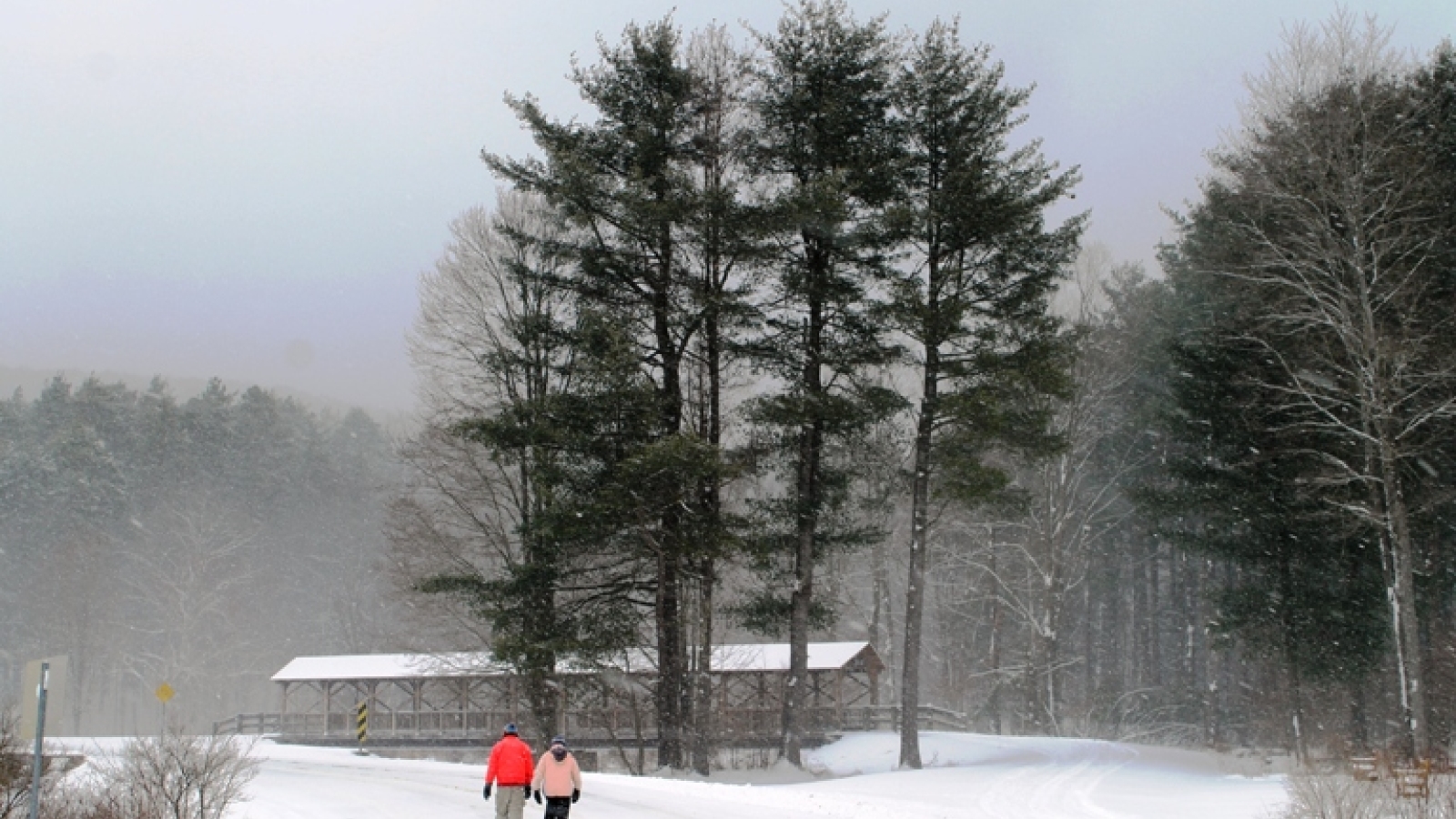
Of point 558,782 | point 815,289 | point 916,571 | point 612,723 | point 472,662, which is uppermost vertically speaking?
point 815,289

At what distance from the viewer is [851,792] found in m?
17.3

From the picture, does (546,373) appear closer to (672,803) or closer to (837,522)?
(837,522)

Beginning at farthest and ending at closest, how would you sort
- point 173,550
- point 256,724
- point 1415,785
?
point 173,550, point 256,724, point 1415,785

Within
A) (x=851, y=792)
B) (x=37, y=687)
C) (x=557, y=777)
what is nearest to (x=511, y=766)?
(x=557, y=777)

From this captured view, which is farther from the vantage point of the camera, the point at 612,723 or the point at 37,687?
the point at 612,723

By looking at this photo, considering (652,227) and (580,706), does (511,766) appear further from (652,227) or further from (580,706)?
(580,706)

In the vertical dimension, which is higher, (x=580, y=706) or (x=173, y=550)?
(x=173, y=550)

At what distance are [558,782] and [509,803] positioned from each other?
993mm

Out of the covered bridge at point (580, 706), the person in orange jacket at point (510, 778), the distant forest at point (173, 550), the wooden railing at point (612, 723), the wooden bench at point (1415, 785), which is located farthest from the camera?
the distant forest at point (173, 550)

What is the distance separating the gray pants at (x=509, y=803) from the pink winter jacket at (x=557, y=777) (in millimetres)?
664

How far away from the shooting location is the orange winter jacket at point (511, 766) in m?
12.0

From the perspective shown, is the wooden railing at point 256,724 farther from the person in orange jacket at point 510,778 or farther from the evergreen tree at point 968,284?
the person in orange jacket at point 510,778

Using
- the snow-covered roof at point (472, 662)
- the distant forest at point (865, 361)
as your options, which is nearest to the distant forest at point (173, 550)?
the snow-covered roof at point (472, 662)

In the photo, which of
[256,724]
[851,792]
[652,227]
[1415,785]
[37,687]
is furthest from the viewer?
[256,724]
